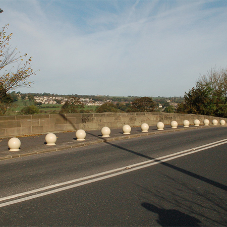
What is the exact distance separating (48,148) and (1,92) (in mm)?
5298

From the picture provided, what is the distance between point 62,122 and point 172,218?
1311 cm

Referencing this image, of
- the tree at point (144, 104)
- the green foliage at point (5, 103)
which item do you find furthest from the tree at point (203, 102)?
the green foliage at point (5, 103)

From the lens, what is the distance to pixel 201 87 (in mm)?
35188

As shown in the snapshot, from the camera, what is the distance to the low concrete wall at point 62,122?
14.4 m

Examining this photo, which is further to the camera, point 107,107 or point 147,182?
point 107,107

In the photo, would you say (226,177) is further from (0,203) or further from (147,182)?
(0,203)

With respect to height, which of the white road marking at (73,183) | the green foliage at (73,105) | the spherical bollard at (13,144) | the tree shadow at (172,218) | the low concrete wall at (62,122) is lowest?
the white road marking at (73,183)

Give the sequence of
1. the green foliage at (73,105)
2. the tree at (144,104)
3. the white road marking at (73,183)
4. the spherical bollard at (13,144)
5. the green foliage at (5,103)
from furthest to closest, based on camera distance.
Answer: the tree at (144,104), the green foliage at (73,105), the green foliage at (5,103), the spherical bollard at (13,144), the white road marking at (73,183)

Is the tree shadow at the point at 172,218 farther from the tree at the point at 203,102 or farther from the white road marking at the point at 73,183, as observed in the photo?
the tree at the point at 203,102

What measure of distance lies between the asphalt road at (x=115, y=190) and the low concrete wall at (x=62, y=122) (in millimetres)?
5284

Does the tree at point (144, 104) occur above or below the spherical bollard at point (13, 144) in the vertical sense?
above

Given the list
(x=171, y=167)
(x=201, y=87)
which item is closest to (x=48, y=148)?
(x=171, y=167)

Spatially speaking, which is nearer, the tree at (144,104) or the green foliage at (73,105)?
the green foliage at (73,105)

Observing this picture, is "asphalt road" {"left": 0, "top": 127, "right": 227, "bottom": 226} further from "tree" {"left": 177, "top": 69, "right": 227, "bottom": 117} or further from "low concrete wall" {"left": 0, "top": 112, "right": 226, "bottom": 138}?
"tree" {"left": 177, "top": 69, "right": 227, "bottom": 117}
